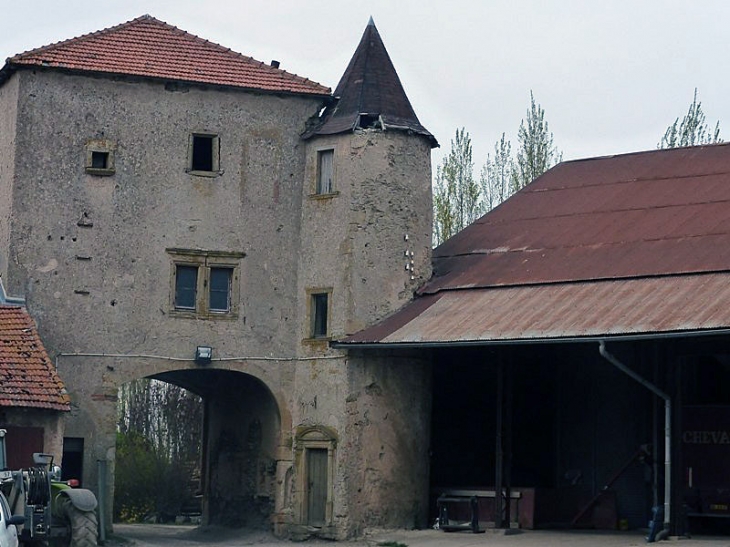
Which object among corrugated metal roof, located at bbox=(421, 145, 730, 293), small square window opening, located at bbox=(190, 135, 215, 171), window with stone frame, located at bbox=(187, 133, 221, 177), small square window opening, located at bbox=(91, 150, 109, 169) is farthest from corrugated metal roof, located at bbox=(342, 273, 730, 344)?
small square window opening, located at bbox=(91, 150, 109, 169)

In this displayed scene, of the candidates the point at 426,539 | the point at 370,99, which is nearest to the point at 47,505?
the point at 426,539

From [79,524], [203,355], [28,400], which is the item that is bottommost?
[79,524]

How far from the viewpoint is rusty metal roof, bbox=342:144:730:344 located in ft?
86.0

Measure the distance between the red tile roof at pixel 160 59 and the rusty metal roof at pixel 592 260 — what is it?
A: 4.90 metres

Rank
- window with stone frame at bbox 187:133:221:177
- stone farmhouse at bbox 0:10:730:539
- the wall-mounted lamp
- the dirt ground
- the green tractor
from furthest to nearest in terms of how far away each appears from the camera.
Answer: window with stone frame at bbox 187:133:221:177
the wall-mounted lamp
stone farmhouse at bbox 0:10:730:539
the dirt ground
the green tractor

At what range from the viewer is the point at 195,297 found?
3116cm

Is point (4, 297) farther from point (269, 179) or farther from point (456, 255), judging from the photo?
point (456, 255)

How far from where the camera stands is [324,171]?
3158 centimetres

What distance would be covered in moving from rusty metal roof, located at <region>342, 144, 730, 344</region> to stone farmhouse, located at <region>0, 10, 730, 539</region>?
3.4 inches

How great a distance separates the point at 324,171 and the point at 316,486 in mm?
6154

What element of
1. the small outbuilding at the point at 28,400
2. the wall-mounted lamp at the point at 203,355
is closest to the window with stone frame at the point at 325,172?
the wall-mounted lamp at the point at 203,355

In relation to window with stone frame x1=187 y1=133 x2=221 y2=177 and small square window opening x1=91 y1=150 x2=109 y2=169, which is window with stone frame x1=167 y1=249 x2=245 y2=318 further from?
small square window opening x1=91 y1=150 x2=109 y2=169

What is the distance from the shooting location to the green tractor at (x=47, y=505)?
75.0 feet

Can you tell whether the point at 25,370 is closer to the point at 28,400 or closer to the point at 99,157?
the point at 28,400
